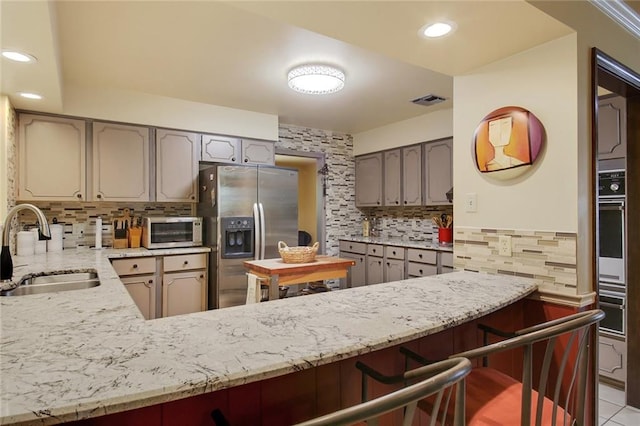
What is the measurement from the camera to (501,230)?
1.92 metres

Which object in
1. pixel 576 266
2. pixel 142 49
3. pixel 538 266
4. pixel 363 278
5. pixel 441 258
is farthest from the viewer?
pixel 363 278

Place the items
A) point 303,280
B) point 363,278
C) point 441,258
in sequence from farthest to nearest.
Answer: point 363,278 → point 441,258 → point 303,280

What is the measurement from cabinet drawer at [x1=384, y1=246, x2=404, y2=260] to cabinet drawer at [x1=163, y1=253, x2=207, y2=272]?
2095 mm

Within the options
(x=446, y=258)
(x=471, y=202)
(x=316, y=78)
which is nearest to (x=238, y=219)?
(x=316, y=78)

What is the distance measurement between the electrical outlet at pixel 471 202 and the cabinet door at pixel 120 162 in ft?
9.86

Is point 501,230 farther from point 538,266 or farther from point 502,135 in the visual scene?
point 502,135

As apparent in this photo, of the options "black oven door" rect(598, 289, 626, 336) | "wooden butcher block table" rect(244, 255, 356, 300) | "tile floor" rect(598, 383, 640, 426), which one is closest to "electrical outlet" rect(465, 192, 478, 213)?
"wooden butcher block table" rect(244, 255, 356, 300)

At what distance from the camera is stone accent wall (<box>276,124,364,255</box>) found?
481 centimetres

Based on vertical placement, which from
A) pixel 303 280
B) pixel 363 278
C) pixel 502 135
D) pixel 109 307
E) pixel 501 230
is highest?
pixel 502 135

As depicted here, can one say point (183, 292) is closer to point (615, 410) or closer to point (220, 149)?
point (220, 149)

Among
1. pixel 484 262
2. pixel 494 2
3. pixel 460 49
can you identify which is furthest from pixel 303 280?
pixel 494 2

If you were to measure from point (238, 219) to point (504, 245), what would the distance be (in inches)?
96.3

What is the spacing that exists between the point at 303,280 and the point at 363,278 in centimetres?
181

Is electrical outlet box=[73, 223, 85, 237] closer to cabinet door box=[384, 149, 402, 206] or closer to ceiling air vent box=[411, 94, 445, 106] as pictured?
cabinet door box=[384, 149, 402, 206]
